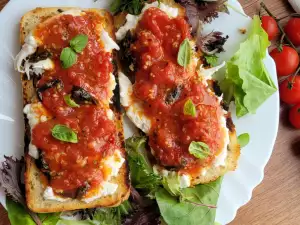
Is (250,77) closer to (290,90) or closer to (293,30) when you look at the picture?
(290,90)

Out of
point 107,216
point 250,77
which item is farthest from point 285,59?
point 107,216

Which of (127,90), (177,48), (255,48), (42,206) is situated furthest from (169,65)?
(42,206)

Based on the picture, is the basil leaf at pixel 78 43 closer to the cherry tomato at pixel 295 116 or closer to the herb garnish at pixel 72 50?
the herb garnish at pixel 72 50

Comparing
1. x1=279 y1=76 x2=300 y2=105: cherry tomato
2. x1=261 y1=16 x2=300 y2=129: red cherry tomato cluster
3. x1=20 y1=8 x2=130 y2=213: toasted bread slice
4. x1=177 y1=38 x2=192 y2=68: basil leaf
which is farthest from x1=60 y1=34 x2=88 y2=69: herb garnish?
x1=279 y1=76 x2=300 y2=105: cherry tomato

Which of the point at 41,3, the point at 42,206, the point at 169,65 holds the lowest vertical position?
the point at 42,206

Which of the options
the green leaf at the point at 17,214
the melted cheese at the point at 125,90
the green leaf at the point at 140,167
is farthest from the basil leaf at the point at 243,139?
the green leaf at the point at 17,214

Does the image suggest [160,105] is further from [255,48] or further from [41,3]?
[41,3]
